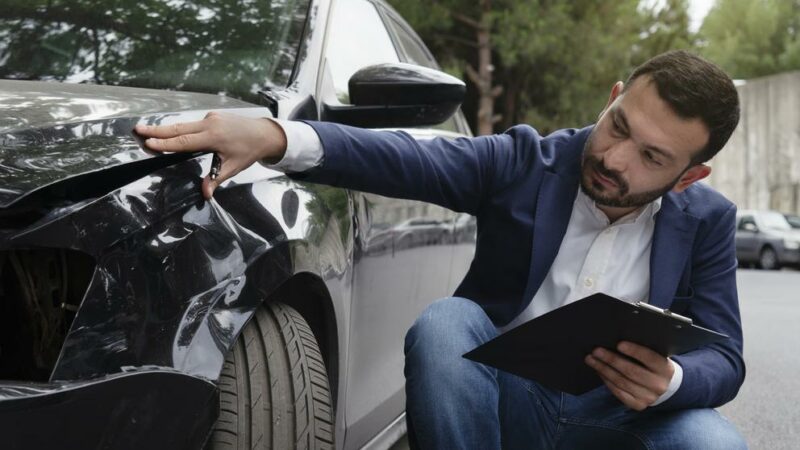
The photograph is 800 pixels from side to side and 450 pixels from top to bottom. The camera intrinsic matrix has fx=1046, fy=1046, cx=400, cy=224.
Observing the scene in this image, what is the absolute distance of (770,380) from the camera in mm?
6121

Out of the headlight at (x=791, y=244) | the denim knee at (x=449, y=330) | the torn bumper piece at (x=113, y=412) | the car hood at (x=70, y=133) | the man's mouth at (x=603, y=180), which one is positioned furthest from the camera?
the headlight at (x=791, y=244)

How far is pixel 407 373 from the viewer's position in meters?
2.42

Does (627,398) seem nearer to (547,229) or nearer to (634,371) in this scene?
(634,371)

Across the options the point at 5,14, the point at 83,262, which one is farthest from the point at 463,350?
the point at 5,14

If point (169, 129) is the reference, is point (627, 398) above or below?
below

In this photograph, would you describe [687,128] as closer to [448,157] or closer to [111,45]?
[448,157]

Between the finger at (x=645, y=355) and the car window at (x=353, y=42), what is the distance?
3.37 ft

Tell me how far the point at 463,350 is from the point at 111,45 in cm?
112

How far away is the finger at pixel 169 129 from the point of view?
1756mm

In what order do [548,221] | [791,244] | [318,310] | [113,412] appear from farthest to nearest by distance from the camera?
1. [791,244]
2. [548,221]
3. [318,310]
4. [113,412]

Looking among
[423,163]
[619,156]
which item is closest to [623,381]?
[619,156]

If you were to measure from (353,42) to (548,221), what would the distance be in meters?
0.97

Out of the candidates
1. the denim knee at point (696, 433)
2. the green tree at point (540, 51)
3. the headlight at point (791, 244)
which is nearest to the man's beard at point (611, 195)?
the denim knee at point (696, 433)

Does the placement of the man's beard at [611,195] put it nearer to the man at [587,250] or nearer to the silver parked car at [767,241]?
the man at [587,250]
